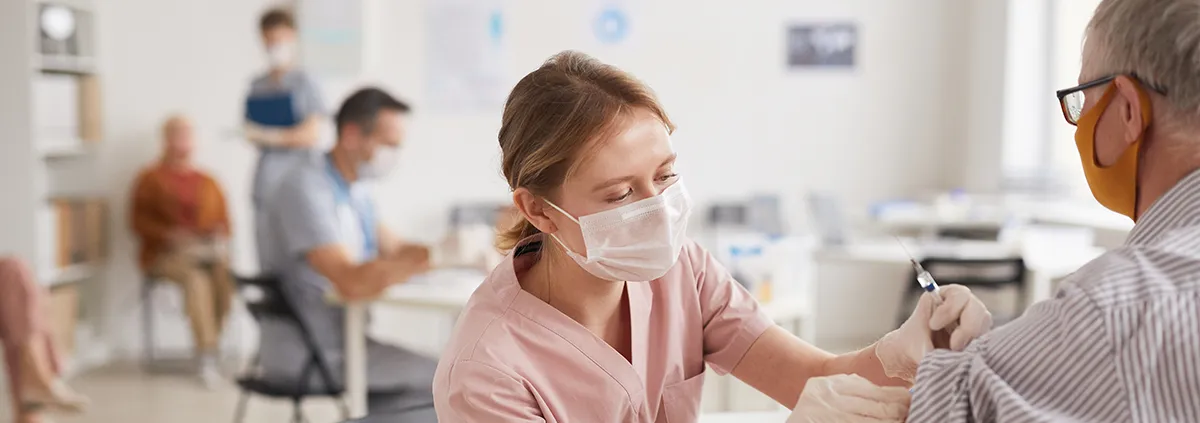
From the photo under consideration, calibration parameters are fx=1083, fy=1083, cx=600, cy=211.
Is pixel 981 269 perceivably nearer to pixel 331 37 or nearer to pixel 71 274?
pixel 331 37

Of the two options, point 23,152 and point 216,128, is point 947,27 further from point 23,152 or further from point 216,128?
point 23,152

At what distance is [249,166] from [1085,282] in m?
5.31

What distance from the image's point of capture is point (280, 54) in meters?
5.05

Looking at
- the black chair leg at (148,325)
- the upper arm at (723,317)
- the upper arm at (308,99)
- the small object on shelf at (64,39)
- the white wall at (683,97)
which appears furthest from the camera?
the white wall at (683,97)

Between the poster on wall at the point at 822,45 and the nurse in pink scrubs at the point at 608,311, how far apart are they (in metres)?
4.41

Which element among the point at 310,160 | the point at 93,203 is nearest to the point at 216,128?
the point at 93,203

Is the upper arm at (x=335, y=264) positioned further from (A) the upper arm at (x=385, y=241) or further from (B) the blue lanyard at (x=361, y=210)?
(A) the upper arm at (x=385, y=241)

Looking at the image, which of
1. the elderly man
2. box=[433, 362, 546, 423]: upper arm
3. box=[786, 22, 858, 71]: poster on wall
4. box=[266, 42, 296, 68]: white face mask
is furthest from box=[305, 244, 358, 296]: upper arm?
box=[786, 22, 858, 71]: poster on wall

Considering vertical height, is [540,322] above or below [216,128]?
below

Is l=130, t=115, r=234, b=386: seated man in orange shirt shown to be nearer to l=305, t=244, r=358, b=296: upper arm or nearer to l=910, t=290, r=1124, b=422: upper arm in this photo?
l=305, t=244, r=358, b=296: upper arm

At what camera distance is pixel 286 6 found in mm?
5684

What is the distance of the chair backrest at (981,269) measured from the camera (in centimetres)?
403

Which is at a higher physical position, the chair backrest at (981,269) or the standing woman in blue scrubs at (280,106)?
the standing woman in blue scrubs at (280,106)

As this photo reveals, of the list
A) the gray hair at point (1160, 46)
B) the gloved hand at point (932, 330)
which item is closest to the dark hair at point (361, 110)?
the gloved hand at point (932, 330)
